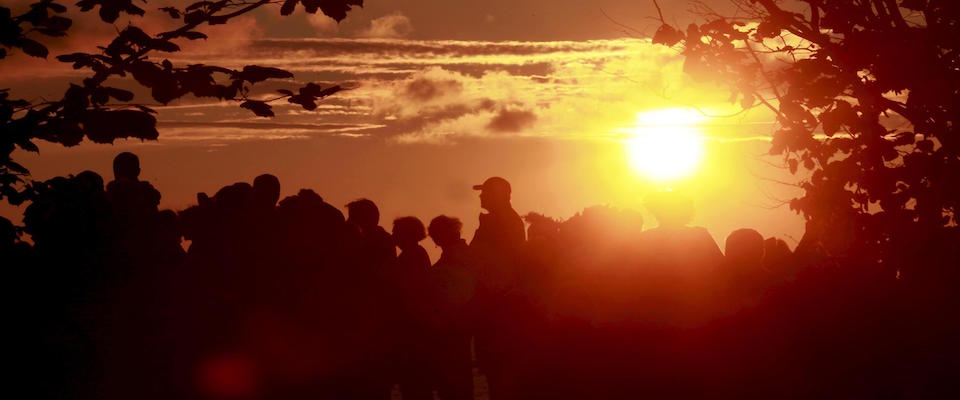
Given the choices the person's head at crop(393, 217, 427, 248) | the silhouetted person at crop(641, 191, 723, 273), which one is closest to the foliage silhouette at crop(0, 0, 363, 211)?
the silhouetted person at crop(641, 191, 723, 273)

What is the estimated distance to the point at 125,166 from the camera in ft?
35.2

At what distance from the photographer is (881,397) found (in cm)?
879

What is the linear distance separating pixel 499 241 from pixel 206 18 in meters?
4.67

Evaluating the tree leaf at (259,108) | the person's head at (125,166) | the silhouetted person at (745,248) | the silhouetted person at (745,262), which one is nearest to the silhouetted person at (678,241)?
the silhouetted person at (745,262)

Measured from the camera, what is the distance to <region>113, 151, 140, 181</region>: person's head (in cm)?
1071

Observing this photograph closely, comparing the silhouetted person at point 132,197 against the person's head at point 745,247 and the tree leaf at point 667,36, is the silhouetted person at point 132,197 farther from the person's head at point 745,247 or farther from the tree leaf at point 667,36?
the tree leaf at point 667,36

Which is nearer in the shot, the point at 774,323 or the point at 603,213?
the point at 774,323

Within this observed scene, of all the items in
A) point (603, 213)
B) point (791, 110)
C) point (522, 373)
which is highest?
point (791, 110)

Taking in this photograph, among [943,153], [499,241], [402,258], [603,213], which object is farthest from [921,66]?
[402,258]

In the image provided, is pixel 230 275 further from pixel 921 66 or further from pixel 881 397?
pixel 921 66

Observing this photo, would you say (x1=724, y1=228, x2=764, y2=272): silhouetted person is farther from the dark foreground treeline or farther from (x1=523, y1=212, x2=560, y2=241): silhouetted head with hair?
(x1=523, y1=212, x2=560, y2=241): silhouetted head with hair

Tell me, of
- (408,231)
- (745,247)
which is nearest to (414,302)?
(408,231)

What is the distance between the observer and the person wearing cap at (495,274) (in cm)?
1093

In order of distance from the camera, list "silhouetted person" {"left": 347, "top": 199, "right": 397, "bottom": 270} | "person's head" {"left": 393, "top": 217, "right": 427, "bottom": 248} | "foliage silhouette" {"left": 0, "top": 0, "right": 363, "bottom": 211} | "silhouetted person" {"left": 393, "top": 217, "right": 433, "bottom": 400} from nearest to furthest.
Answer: "foliage silhouette" {"left": 0, "top": 0, "right": 363, "bottom": 211} < "silhouetted person" {"left": 393, "top": 217, "right": 433, "bottom": 400} < "silhouetted person" {"left": 347, "top": 199, "right": 397, "bottom": 270} < "person's head" {"left": 393, "top": 217, "right": 427, "bottom": 248}
